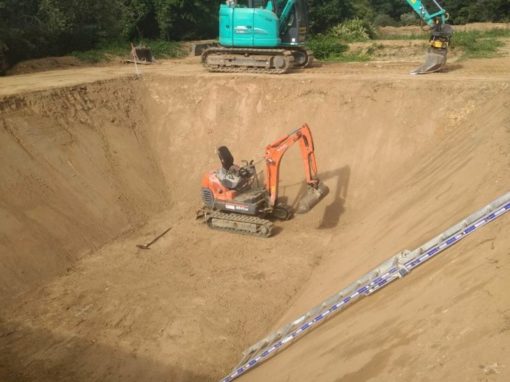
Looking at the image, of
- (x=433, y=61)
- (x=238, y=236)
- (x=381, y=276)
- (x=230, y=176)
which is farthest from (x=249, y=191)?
(x=433, y=61)

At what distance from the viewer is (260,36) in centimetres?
1559

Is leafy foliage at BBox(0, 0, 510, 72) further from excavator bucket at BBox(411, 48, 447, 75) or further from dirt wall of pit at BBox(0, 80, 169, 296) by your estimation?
dirt wall of pit at BBox(0, 80, 169, 296)

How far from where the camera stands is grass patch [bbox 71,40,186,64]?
20636 millimetres

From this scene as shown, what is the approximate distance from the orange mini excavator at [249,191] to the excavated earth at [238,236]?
41 cm

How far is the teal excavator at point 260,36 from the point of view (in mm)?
15469

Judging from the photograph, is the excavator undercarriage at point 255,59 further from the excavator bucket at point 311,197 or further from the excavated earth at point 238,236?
the excavator bucket at point 311,197

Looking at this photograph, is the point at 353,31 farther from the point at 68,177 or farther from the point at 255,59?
the point at 68,177

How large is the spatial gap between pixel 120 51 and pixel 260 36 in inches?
374

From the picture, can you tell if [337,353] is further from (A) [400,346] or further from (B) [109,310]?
(B) [109,310]

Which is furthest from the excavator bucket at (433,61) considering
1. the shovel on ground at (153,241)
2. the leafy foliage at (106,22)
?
the shovel on ground at (153,241)

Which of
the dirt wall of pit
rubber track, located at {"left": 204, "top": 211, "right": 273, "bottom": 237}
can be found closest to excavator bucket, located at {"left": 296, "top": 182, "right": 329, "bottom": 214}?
rubber track, located at {"left": 204, "top": 211, "right": 273, "bottom": 237}

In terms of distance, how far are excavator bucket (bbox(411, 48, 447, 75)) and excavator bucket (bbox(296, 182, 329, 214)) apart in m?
5.45

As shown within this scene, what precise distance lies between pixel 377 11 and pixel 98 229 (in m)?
45.7

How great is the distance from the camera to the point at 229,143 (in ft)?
46.3
